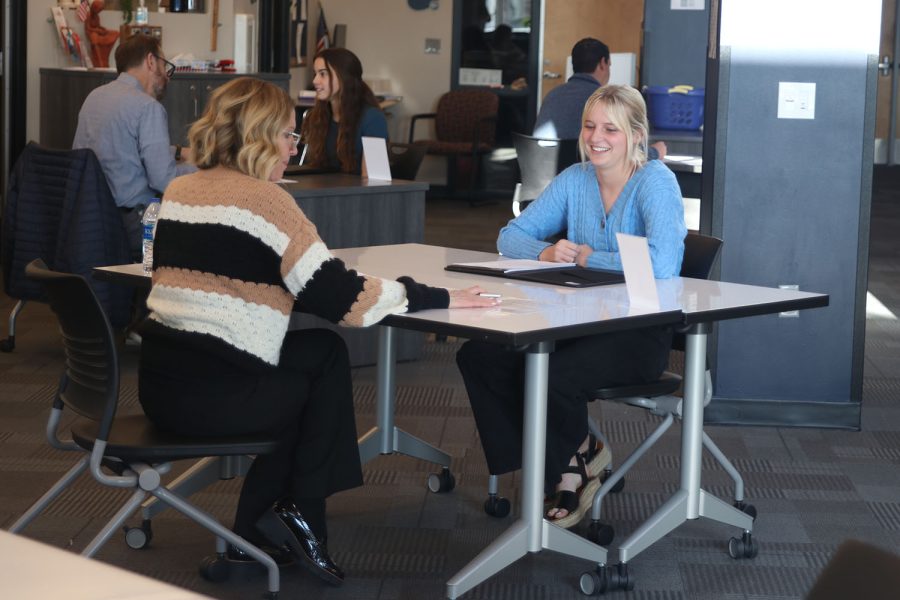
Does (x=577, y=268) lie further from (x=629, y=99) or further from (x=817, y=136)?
(x=817, y=136)

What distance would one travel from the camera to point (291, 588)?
3.02m

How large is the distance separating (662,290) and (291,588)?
1.14 metres

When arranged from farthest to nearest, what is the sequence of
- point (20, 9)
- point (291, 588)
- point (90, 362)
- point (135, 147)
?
1. point (20, 9)
2. point (135, 147)
3. point (291, 588)
4. point (90, 362)

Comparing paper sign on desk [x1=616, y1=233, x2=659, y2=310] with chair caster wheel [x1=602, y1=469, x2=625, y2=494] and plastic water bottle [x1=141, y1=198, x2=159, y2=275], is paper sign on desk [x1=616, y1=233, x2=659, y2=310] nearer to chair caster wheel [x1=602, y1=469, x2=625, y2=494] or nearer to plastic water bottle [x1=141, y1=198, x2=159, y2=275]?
chair caster wheel [x1=602, y1=469, x2=625, y2=494]

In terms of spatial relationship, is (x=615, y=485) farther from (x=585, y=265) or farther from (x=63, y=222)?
(x=63, y=222)

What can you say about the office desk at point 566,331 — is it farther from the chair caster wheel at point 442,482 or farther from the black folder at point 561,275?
the chair caster wheel at point 442,482

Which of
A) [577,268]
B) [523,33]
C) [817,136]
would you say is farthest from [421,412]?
[523,33]

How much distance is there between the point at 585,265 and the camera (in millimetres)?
3506

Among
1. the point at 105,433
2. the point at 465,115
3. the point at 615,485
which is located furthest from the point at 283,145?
the point at 465,115

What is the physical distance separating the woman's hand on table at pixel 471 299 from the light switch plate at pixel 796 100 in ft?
6.35

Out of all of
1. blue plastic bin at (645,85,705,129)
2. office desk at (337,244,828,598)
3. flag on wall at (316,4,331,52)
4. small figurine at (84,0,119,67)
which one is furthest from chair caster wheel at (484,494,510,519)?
flag on wall at (316,4,331,52)

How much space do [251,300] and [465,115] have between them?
8786 millimetres

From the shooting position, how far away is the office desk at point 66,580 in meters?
1.02

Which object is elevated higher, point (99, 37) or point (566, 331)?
point (99, 37)
